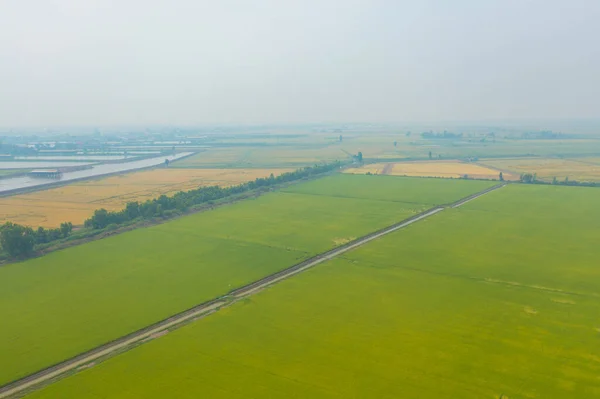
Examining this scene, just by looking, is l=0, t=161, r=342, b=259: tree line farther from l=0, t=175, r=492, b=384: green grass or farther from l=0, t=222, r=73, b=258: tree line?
l=0, t=175, r=492, b=384: green grass

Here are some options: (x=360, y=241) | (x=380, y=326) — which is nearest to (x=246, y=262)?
(x=360, y=241)

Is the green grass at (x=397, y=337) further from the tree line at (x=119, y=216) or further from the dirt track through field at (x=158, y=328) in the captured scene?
the tree line at (x=119, y=216)

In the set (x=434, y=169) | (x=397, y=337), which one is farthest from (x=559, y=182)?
(x=397, y=337)

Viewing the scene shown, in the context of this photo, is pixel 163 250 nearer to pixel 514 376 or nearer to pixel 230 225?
pixel 230 225

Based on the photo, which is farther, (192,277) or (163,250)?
(163,250)

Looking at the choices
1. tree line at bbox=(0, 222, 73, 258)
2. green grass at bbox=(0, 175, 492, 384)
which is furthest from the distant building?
tree line at bbox=(0, 222, 73, 258)

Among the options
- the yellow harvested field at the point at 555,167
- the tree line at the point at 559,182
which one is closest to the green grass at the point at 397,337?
the tree line at the point at 559,182
